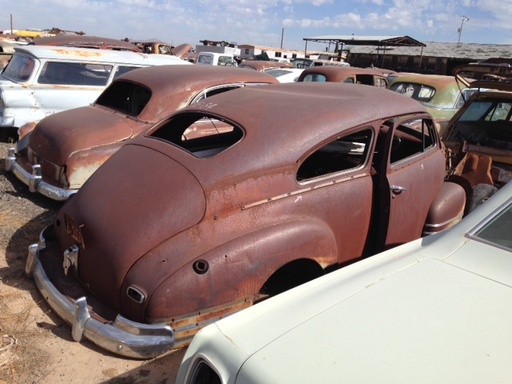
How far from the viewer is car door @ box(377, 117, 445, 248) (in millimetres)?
3338

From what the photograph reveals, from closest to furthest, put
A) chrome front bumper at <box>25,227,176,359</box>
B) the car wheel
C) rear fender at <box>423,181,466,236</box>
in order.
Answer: chrome front bumper at <box>25,227,176,359</box>, rear fender at <box>423,181,466,236</box>, the car wheel

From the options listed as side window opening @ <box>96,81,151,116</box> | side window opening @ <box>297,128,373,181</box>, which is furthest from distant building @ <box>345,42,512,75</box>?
side window opening @ <box>297,128,373,181</box>

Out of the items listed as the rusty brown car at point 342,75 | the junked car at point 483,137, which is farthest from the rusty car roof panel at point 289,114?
the rusty brown car at point 342,75

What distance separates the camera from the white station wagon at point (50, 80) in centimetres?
691

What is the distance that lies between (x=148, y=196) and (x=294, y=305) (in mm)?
1328

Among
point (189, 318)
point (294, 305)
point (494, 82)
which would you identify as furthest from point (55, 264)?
point (494, 82)

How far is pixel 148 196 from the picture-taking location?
2.89 metres

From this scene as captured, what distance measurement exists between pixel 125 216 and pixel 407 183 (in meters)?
2.08

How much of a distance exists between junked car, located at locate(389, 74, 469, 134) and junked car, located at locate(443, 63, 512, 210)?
7.37 ft

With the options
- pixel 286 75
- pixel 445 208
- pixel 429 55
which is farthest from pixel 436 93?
pixel 429 55

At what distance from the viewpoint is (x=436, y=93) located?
9195 mm

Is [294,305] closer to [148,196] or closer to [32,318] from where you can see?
[148,196]

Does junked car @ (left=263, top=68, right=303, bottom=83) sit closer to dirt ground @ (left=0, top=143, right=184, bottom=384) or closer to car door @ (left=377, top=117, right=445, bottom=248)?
car door @ (left=377, top=117, right=445, bottom=248)

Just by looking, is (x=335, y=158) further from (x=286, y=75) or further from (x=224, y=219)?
(x=286, y=75)
